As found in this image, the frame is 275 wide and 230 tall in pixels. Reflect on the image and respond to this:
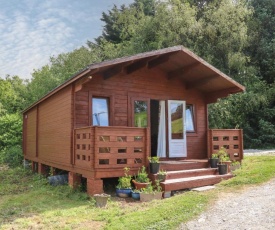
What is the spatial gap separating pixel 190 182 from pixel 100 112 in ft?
10.5

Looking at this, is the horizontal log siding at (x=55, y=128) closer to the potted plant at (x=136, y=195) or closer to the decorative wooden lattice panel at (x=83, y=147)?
the decorative wooden lattice panel at (x=83, y=147)

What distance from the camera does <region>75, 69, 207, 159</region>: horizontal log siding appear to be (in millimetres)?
8500

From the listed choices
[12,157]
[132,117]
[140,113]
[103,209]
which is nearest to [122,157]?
[103,209]

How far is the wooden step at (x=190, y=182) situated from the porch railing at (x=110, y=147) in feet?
2.79

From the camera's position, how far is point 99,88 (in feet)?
28.6

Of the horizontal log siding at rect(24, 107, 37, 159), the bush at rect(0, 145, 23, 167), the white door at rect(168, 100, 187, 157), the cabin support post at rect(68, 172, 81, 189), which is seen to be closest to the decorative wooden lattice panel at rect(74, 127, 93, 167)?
the cabin support post at rect(68, 172, 81, 189)

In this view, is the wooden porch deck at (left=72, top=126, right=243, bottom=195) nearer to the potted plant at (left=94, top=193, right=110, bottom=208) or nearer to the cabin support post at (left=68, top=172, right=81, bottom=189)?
the cabin support post at (left=68, top=172, right=81, bottom=189)

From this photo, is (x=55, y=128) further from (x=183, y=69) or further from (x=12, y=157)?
(x=12, y=157)

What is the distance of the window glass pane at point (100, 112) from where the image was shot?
8727 mm

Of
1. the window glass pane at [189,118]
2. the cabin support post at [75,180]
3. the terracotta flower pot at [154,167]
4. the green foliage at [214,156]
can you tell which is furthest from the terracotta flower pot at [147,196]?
the window glass pane at [189,118]

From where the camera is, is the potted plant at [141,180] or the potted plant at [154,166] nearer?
the potted plant at [141,180]

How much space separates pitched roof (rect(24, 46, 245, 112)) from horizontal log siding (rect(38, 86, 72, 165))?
1.21ft

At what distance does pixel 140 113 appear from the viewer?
9555 mm

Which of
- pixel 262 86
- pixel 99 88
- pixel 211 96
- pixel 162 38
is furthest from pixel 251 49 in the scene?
pixel 99 88
